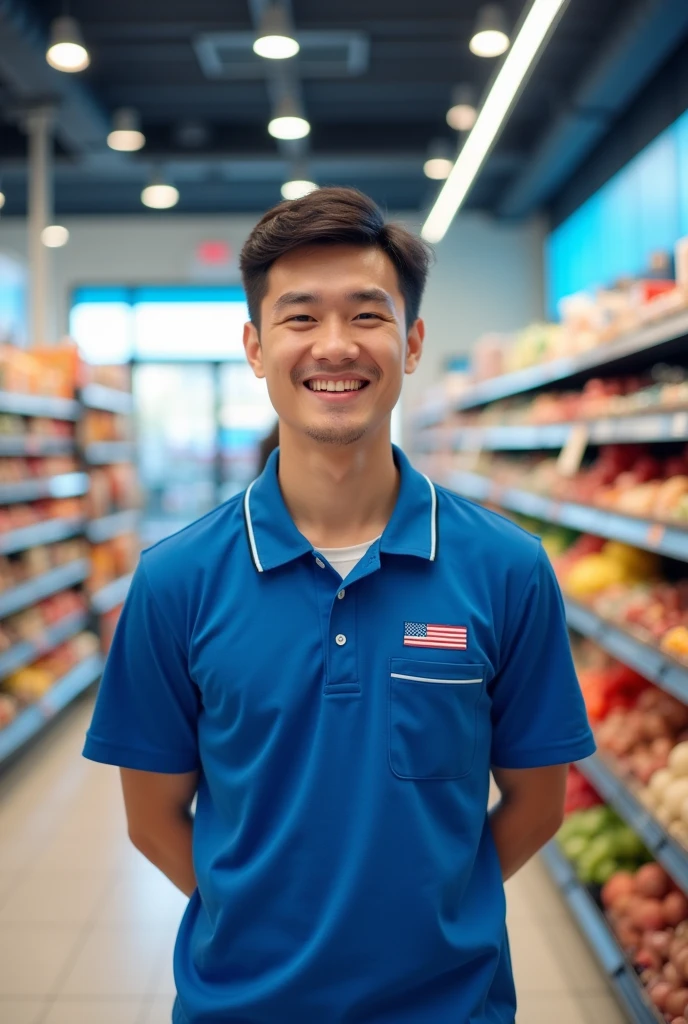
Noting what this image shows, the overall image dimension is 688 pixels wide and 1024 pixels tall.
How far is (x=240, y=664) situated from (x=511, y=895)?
2668 mm

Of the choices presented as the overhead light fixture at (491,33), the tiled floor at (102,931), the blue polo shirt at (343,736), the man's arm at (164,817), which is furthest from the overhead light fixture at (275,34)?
the man's arm at (164,817)

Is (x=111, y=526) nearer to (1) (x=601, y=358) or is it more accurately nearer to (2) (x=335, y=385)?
(1) (x=601, y=358)

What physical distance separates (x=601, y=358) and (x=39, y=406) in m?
3.49

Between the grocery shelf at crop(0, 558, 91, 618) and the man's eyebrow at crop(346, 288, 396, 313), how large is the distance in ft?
12.9

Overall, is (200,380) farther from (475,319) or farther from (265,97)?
(265,97)

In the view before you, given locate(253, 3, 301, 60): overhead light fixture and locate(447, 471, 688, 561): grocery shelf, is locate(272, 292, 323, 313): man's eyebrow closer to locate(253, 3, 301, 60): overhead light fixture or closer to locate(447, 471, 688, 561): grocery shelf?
locate(447, 471, 688, 561): grocery shelf

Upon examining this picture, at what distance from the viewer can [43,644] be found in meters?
5.42

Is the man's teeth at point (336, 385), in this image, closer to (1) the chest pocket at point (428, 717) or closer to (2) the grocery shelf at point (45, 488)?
(1) the chest pocket at point (428, 717)

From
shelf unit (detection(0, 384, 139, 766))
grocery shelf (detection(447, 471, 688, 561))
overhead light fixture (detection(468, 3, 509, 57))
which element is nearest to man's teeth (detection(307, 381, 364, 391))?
grocery shelf (detection(447, 471, 688, 561))

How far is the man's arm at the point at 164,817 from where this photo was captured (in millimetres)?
1580

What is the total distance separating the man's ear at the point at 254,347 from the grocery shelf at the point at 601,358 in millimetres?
1518

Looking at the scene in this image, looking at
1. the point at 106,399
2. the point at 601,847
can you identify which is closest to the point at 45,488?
the point at 106,399

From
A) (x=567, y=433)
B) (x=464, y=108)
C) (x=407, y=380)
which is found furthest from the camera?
(x=407, y=380)

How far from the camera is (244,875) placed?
1379 mm
